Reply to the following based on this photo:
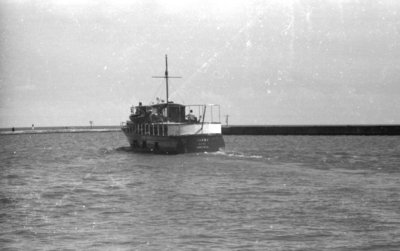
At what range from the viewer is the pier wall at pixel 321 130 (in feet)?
475

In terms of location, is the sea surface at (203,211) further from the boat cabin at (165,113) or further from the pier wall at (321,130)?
the pier wall at (321,130)

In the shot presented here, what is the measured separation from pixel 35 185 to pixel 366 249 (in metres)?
24.5

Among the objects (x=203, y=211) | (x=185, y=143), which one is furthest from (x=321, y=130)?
(x=203, y=211)

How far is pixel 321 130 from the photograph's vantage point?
6211 inches

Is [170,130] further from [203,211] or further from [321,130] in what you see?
[321,130]

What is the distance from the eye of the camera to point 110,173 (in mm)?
44562

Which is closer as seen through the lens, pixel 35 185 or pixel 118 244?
pixel 118 244

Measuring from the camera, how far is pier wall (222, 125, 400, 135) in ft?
475

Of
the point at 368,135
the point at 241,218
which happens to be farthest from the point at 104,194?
the point at 368,135

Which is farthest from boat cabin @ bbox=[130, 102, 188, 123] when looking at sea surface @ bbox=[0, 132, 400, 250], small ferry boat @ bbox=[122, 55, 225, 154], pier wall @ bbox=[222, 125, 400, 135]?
pier wall @ bbox=[222, 125, 400, 135]

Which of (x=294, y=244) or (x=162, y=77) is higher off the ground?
(x=162, y=77)

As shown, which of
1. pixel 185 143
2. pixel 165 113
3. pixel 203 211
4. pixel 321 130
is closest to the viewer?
pixel 203 211

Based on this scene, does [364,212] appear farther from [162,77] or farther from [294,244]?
[162,77]

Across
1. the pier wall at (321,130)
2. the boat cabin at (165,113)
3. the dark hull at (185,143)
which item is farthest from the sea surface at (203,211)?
the pier wall at (321,130)
